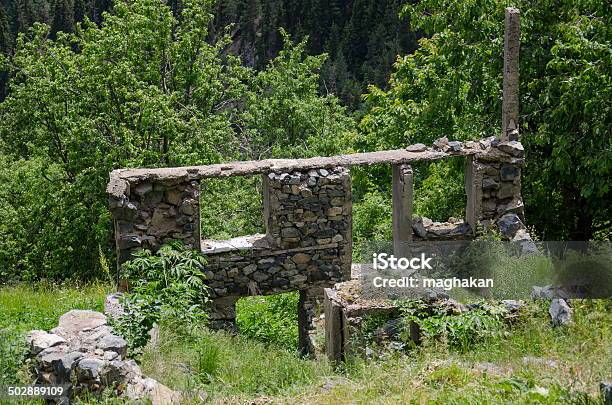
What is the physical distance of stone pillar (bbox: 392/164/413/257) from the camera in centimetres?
1030

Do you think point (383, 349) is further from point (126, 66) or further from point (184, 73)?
point (184, 73)

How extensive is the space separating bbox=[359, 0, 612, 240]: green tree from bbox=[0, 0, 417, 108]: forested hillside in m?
40.7

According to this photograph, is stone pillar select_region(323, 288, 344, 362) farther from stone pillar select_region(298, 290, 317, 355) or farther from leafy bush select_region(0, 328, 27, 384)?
leafy bush select_region(0, 328, 27, 384)

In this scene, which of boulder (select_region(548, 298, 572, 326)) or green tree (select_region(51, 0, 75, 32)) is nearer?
boulder (select_region(548, 298, 572, 326))

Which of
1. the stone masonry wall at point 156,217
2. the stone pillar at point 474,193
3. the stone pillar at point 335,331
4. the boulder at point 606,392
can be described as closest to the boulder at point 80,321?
the stone masonry wall at point 156,217

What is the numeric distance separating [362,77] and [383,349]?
5080 cm

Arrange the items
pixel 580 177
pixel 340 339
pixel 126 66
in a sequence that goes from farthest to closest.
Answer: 1. pixel 126 66
2. pixel 580 177
3. pixel 340 339

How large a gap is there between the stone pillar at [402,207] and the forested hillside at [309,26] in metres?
44.1

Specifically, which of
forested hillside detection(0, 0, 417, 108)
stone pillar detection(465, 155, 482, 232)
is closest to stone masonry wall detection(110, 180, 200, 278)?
stone pillar detection(465, 155, 482, 232)

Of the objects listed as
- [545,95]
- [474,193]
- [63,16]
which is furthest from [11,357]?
[63,16]

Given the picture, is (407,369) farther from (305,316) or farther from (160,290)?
(305,316)

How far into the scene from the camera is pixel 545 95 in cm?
1105

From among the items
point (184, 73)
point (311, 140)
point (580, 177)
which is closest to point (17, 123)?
point (184, 73)

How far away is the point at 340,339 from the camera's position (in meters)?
8.05
